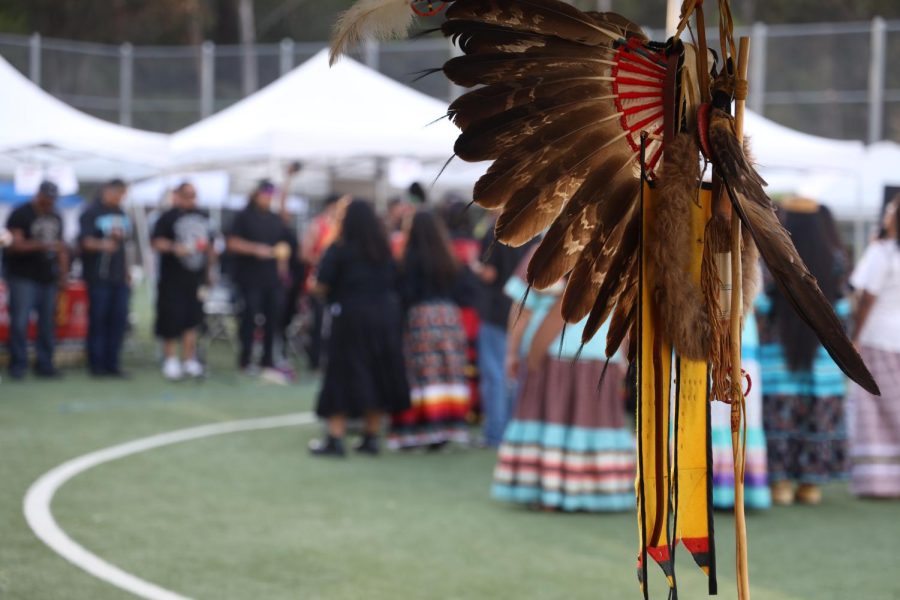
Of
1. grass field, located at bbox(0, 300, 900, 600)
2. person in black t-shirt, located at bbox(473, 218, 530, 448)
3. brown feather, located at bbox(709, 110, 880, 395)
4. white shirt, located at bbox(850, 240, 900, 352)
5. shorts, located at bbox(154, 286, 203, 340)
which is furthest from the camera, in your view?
shorts, located at bbox(154, 286, 203, 340)

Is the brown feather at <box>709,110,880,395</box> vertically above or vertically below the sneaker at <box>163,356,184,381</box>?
above

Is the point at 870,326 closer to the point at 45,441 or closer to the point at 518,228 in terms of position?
the point at 518,228

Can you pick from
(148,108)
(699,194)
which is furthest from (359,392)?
(148,108)

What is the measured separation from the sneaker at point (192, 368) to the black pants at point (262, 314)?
2.16 feet

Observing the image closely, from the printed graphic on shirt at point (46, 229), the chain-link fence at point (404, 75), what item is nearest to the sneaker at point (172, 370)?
the printed graphic on shirt at point (46, 229)

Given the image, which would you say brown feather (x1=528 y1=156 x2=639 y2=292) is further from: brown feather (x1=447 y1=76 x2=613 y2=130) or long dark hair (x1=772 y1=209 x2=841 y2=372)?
long dark hair (x1=772 y1=209 x2=841 y2=372)

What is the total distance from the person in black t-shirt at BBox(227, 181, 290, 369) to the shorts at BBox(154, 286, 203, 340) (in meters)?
0.57

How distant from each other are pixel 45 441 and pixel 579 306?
6.13 m

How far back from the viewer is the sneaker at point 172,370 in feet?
38.6

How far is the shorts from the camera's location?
1169cm

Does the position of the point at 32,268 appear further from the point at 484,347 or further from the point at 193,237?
the point at 484,347

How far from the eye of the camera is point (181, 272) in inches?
461

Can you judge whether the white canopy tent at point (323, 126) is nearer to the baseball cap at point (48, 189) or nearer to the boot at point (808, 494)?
the baseball cap at point (48, 189)

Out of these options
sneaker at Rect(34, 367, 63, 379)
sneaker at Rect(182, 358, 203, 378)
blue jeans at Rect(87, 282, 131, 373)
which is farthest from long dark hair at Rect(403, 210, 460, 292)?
sneaker at Rect(34, 367, 63, 379)
